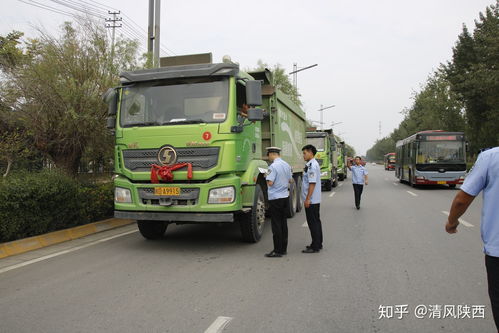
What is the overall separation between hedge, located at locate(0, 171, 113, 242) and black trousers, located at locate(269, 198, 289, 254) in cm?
402

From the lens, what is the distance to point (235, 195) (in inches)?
243

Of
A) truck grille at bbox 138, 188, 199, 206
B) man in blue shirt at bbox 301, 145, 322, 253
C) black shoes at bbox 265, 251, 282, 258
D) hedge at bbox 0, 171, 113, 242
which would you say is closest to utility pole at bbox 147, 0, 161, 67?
hedge at bbox 0, 171, 113, 242

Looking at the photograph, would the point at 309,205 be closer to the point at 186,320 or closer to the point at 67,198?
the point at 186,320

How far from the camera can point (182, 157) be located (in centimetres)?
630

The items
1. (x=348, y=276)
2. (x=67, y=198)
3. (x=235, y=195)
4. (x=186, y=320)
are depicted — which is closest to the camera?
(x=186, y=320)

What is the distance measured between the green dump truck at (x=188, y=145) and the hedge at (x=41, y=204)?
4.50 feet

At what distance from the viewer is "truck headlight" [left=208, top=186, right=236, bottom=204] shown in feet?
20.2

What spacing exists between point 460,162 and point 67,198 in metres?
17.8

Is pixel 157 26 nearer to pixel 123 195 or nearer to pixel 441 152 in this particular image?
pixel 123 195

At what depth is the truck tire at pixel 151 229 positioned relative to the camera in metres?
7.38

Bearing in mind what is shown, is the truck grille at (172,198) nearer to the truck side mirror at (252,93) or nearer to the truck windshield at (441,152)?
the truck side mirror at (252,93)

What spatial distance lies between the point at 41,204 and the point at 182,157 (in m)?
2.79

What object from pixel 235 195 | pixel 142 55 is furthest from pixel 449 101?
pixel 235 195

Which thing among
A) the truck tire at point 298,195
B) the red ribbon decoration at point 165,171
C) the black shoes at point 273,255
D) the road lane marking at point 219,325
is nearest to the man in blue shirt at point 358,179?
the truck tire at point 298,195
